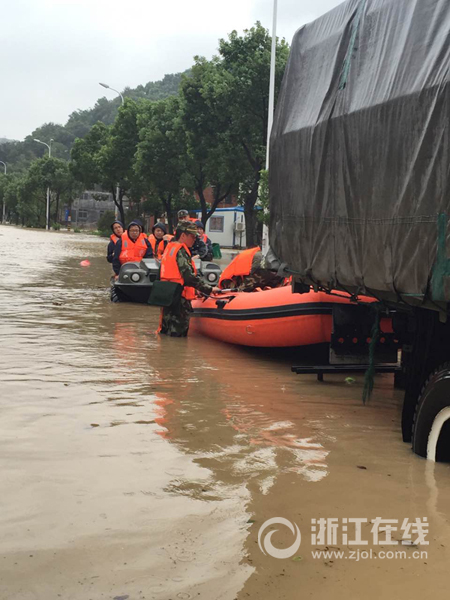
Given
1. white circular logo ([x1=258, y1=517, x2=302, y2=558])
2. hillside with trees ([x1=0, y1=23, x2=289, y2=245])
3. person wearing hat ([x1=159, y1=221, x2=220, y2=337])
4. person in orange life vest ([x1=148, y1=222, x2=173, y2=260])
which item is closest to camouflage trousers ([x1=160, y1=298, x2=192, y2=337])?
person wearing hat ([x1=159, y1=221, x2=220, y2=337])

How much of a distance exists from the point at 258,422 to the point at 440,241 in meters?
2.19

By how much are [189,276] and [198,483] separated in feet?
17.6

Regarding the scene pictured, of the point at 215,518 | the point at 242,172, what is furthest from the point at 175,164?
the point at 215,518

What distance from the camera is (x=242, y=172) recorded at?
34250 millimetres

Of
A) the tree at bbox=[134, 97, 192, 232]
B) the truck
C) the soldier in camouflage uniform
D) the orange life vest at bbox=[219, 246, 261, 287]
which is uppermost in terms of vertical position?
the tree at bbox=[134, 97, 192, 232]

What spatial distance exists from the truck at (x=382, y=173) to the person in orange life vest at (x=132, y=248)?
8139 mm

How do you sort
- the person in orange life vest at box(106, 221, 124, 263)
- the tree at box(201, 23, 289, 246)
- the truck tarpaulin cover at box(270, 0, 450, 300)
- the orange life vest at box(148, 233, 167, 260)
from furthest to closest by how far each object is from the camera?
the tree at box(201, 23, 289, 246) < the person in orange life vest at box(106, 221, 124, 263) < the orange life vest at box(148, 233, 167, 260) < the truck tarpaulin cover at box(270, 0, 450, 300)

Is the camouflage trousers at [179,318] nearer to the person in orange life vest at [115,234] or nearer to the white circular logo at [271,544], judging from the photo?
the person in orange life vest at [115,234]

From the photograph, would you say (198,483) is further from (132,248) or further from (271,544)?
(132,248)

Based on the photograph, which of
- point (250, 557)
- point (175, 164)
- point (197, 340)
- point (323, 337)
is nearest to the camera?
point (250, 557)

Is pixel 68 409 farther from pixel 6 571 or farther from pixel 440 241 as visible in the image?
pixel 440 241

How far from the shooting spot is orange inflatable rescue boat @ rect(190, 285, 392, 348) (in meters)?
7.48

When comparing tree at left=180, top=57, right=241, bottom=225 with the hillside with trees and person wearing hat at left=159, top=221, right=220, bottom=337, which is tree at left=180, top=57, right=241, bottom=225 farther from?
person wearing hat at left=159, top=221, right=220, bottom=337

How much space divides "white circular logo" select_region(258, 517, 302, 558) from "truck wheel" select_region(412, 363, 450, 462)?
3.75 ft
